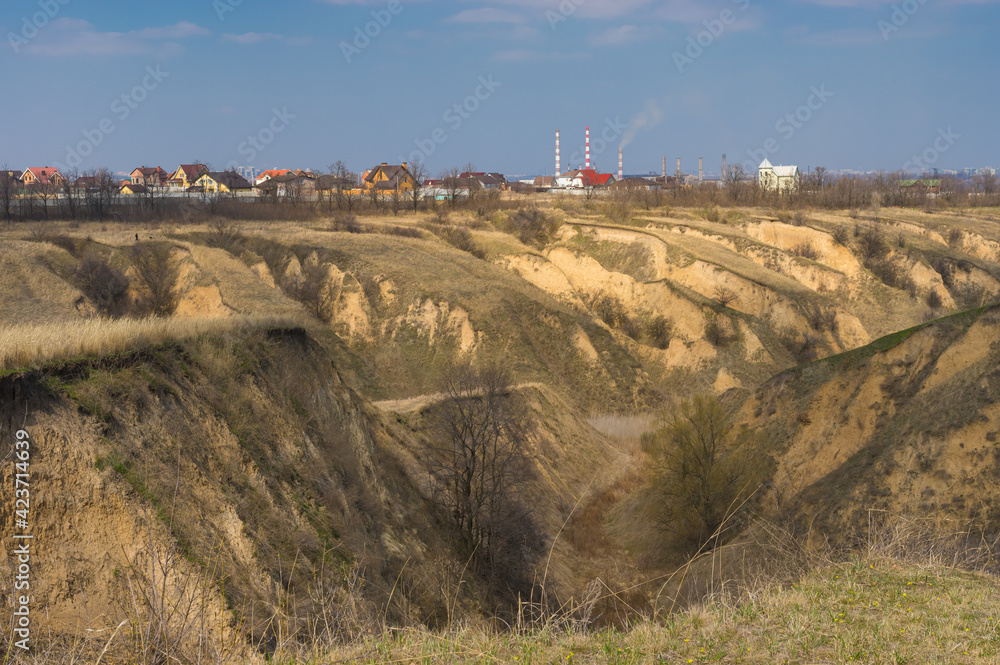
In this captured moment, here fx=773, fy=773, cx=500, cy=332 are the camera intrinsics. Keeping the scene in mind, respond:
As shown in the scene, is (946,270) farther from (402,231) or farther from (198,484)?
(198,484)

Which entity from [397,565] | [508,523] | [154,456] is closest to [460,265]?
[508,523]

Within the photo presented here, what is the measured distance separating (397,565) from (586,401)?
31.1 m

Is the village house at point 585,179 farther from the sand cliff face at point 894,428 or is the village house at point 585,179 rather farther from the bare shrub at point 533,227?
the sand cliff face at point 894,428

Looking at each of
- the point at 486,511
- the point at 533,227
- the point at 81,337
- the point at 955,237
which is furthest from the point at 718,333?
the point at 955,237

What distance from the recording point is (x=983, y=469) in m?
16.4

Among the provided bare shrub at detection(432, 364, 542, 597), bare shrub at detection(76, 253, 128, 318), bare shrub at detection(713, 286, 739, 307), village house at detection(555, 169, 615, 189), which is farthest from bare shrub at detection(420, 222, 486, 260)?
village house at detection(555, 169, 615, 189)

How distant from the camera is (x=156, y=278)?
43.9 metres

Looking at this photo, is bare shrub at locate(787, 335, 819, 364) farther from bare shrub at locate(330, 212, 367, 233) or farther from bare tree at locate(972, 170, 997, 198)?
bare tree at locate(972, 170, 997, 198)

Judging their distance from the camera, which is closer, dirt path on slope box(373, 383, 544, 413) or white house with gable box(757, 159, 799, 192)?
dirt path on slope box(373, 383, 544, 413)

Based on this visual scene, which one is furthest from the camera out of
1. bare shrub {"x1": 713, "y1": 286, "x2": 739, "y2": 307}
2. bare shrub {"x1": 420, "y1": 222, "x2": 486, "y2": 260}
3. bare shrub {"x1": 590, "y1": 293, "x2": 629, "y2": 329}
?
bare shrub {"x1": 420, "y1": 222, "x2": 486, "y2": 260}

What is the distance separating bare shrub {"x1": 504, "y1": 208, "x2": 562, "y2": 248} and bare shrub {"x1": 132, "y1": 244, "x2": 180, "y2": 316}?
31.5 metres

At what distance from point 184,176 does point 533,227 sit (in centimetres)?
7789

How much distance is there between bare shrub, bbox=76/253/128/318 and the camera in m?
39.8

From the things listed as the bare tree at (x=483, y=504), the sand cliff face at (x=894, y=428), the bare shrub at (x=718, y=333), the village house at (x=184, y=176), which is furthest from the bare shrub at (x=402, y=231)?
the village house at (x=184, y=176)
